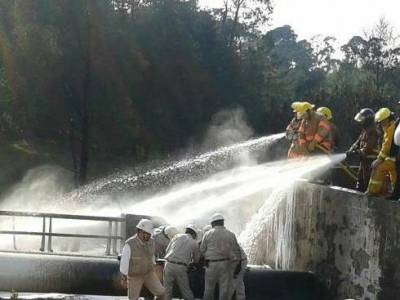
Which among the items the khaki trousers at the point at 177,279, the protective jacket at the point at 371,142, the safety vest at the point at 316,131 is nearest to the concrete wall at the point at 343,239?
the protective jacket at the point at 371,142

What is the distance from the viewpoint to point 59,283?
13.9 metres

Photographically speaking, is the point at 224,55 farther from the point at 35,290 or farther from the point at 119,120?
the point at 35,290

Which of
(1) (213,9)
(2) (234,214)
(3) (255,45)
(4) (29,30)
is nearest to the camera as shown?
(2) (234,214)

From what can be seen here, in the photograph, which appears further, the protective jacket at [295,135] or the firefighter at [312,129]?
the protective jacket at [295,135]

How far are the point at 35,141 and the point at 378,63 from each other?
41072 mm

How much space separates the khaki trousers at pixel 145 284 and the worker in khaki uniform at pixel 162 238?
6.30ft

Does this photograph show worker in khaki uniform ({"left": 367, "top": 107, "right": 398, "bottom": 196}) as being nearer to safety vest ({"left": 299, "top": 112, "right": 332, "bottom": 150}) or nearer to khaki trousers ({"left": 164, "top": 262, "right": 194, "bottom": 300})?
safety vest ({"left": 299, "top": 112, "right": 332, "bottom": 150})

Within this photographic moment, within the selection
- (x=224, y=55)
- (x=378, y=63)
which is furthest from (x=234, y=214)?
(x=378, y=63)

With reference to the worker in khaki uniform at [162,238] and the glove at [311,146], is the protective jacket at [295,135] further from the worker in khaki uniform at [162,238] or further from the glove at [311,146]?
the worker in khaki uniform at [162,238]

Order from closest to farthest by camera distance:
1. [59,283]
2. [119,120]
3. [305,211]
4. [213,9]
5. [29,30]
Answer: [59,283] < [305,211] < [29,30] < [119,120] < [213,9]

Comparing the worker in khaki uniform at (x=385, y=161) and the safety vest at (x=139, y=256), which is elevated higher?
the worker in khaki uniform at (x=385, y=161)

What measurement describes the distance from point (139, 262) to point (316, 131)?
19.3 ft

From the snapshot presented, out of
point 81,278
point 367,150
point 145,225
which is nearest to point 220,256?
point 145,225

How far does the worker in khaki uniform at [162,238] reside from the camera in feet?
47.7
